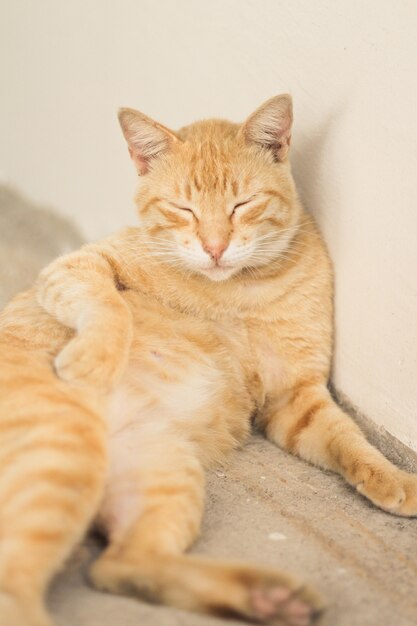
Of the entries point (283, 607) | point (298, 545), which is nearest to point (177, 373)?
point (298, 545)

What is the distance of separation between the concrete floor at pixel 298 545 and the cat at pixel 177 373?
1.7 inches

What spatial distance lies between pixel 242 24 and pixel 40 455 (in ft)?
5.34

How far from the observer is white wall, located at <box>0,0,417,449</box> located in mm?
1883

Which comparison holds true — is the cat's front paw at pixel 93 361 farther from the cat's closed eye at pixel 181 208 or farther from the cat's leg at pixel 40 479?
the cat's closed eye at pixel 181 208

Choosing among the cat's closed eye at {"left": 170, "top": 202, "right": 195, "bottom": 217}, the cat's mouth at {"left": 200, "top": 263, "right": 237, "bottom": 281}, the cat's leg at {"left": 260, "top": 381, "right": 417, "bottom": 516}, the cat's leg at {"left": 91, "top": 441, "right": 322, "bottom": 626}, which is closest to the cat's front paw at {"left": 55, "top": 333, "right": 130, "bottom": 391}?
the cat's leg at {"left": 91, "top": 441, "right": 322, "bottom": 626}

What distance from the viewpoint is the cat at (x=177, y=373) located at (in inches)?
55.7

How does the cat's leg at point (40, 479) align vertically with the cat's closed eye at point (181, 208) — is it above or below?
below

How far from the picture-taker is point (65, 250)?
141 inches

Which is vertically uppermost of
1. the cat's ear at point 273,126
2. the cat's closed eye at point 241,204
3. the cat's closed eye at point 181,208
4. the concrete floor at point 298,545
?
the cat's ear at point 273,126

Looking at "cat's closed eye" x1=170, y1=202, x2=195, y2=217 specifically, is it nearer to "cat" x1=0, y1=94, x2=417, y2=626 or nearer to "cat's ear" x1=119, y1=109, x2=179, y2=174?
"cat" x1=0, y1=94, x2=417, y2=626

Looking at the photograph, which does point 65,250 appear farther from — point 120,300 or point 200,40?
point 120,300

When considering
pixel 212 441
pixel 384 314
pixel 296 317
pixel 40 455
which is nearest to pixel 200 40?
pixel 296 317

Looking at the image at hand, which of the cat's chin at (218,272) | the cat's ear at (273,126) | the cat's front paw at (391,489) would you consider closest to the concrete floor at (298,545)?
the cat's front paw at (391,489)

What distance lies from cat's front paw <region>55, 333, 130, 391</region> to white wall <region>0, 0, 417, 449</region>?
70 cm
